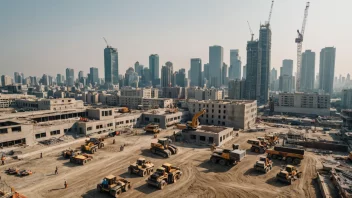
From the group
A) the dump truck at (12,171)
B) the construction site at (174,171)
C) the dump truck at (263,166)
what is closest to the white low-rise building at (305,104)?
the construction site at (174,171)

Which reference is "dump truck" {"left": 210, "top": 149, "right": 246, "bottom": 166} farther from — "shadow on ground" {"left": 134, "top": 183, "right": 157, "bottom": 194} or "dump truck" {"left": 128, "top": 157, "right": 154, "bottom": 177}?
"shadow on ground" {"left": 134, "top": 183, "right": 157, "bottom": 194}

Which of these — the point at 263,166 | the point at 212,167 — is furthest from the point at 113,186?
the point at 263,166

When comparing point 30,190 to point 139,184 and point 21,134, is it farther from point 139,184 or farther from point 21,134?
point 21,134

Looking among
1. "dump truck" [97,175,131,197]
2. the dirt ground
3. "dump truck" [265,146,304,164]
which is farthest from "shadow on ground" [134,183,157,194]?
"dump truck" [265,146,304,164]

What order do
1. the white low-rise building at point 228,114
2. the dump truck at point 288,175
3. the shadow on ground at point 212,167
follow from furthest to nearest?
1. the white low-rise building at point 228,114
2. the shadow on ground at point 212,167
3. the dump truck at point 288,175

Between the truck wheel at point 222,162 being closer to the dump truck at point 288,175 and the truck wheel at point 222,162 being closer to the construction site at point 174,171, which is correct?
the construction site at point 174,171

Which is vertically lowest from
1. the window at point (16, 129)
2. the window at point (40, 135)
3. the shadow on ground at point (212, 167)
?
the shadow on ground at point (212, 167)

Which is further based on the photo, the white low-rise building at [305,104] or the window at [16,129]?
the white low-rise building at [305,104]
